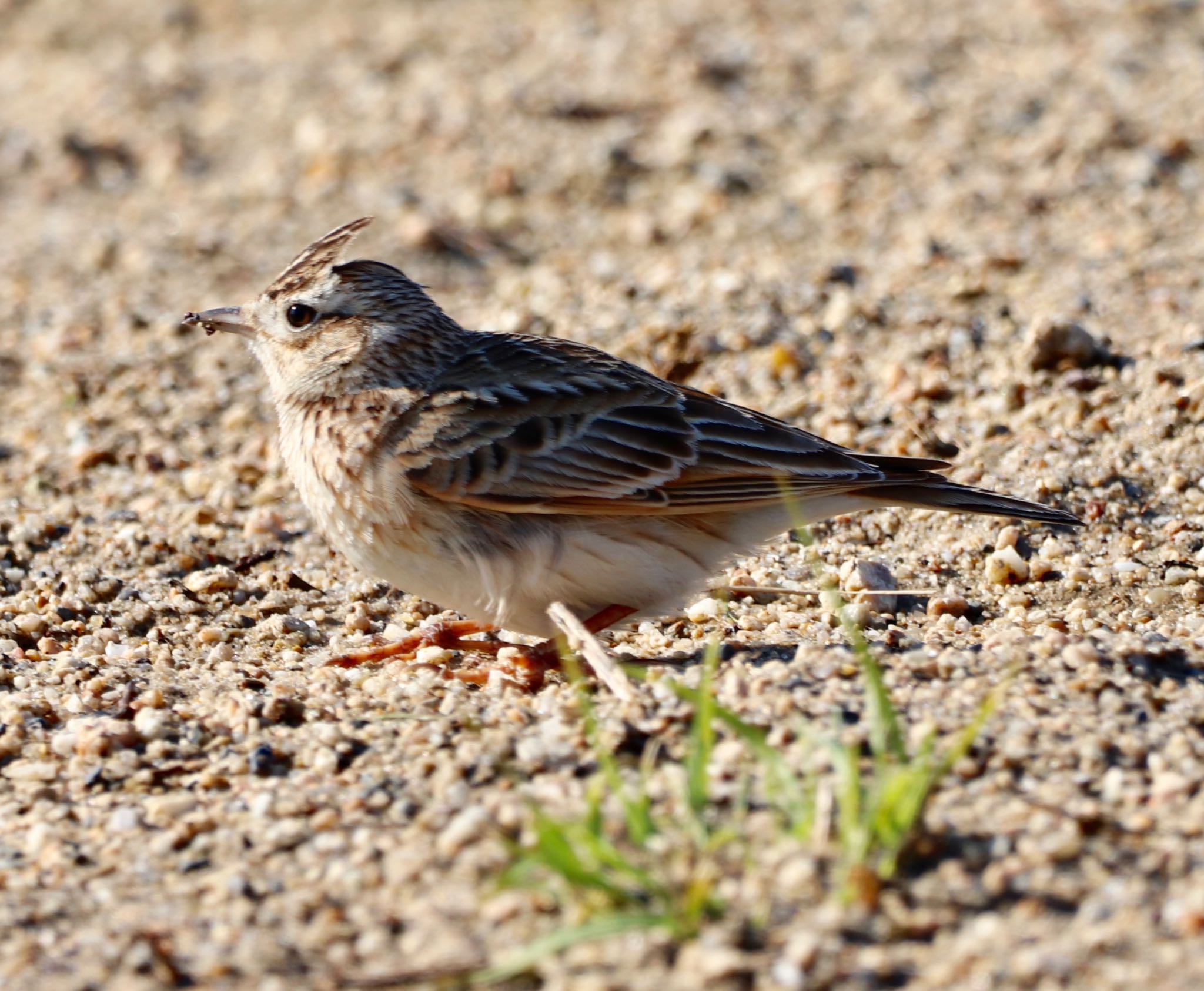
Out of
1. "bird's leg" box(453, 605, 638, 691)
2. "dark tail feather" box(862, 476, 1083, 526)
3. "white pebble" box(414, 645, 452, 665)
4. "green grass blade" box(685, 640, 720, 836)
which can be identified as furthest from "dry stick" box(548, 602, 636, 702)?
"dark tail feather" box(862, 476, 1083, 526)

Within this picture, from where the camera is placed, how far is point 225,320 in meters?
6.09

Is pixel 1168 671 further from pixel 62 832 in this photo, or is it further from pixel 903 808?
pixel 62 832

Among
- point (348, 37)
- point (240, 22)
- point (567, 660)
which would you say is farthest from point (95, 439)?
point (240, 22)

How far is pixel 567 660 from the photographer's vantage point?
4.54m

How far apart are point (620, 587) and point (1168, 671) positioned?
165cm

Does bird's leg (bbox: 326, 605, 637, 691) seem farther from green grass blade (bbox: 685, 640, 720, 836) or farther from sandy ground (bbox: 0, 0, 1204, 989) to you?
green grass blade (bbox: 685, 640, 720, 836)

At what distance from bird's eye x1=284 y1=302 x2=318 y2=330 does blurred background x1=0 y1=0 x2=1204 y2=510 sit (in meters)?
1.58

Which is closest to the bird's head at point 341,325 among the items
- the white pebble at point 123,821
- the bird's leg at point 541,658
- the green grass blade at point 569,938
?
the bird's leg at point 541,658

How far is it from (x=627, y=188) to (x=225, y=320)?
4.40m

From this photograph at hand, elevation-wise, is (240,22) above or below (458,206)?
above

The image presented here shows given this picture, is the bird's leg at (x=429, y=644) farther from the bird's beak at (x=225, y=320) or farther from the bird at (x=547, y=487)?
the bird's beak at (x=225, y=320)

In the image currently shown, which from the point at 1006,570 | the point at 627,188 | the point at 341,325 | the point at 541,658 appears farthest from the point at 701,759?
the point at 627,188

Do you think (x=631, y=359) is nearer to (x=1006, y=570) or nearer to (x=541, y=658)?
(x=1006, y=570)

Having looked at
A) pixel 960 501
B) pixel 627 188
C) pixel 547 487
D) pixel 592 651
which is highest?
pixel 627 188
